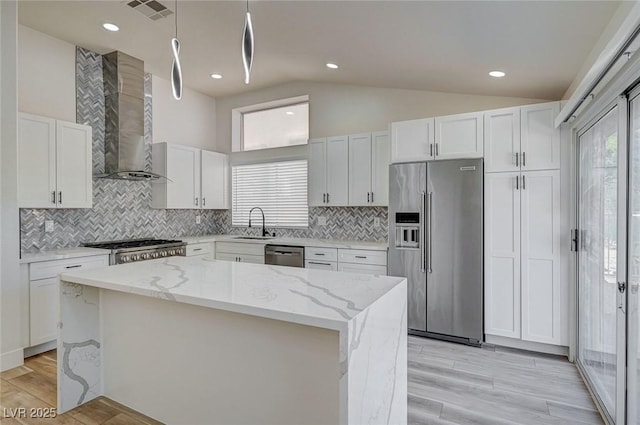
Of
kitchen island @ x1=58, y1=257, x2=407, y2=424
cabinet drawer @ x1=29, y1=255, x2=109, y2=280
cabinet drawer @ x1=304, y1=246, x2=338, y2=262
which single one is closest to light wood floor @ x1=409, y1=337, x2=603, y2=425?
kitchen island @ x1=58, y1=257, x2=407, y2=424

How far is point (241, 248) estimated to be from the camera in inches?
193

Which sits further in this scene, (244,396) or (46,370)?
(46,370)

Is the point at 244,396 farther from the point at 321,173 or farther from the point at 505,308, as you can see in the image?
the point at 321,173

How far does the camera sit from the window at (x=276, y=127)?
17.3 feet

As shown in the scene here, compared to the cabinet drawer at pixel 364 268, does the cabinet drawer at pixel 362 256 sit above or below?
above

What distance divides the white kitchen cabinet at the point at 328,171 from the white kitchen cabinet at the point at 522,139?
1.71 m

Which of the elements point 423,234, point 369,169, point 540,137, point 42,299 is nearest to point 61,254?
point 42,299

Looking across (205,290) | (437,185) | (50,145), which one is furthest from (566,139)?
(50,145)

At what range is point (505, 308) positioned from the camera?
3342 millimetres

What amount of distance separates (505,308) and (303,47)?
3.31m

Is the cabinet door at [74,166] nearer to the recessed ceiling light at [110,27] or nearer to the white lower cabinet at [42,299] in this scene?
the white lower cabinet at [42,299]

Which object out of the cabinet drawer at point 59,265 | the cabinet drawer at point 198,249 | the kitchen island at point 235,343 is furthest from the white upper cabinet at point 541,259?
the cabinet drawer at point 59,265

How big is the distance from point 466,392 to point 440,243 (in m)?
1.44

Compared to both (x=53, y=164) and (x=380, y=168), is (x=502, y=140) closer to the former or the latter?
(x=380, y=168)
